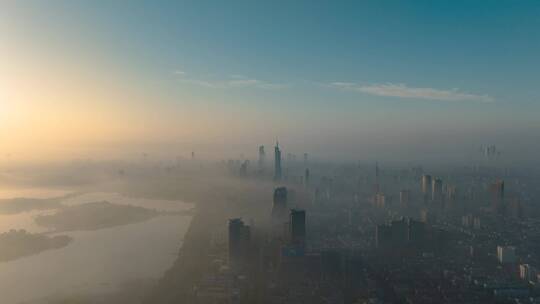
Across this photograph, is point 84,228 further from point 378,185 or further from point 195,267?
point 378,185

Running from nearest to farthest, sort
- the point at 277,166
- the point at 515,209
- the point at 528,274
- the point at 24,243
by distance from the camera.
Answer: the point at 528,274 → the point at 24,243 → the point at 515,209 → the point at 277,166

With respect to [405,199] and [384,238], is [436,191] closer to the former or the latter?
[405,199]

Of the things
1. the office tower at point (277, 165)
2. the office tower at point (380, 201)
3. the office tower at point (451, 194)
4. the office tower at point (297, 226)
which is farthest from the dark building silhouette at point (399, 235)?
the office tower at point (277, 165)

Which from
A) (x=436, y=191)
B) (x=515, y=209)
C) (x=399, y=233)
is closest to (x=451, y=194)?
(x=436, y=191)

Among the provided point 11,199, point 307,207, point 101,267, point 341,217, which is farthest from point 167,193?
point 101,267

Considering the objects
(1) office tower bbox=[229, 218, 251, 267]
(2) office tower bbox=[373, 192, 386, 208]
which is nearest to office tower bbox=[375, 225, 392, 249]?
(1) office tower bbox=[229, 218, 251, 267]

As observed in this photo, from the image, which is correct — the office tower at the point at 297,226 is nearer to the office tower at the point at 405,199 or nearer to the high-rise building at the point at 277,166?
the office tower at the point at 405,199
